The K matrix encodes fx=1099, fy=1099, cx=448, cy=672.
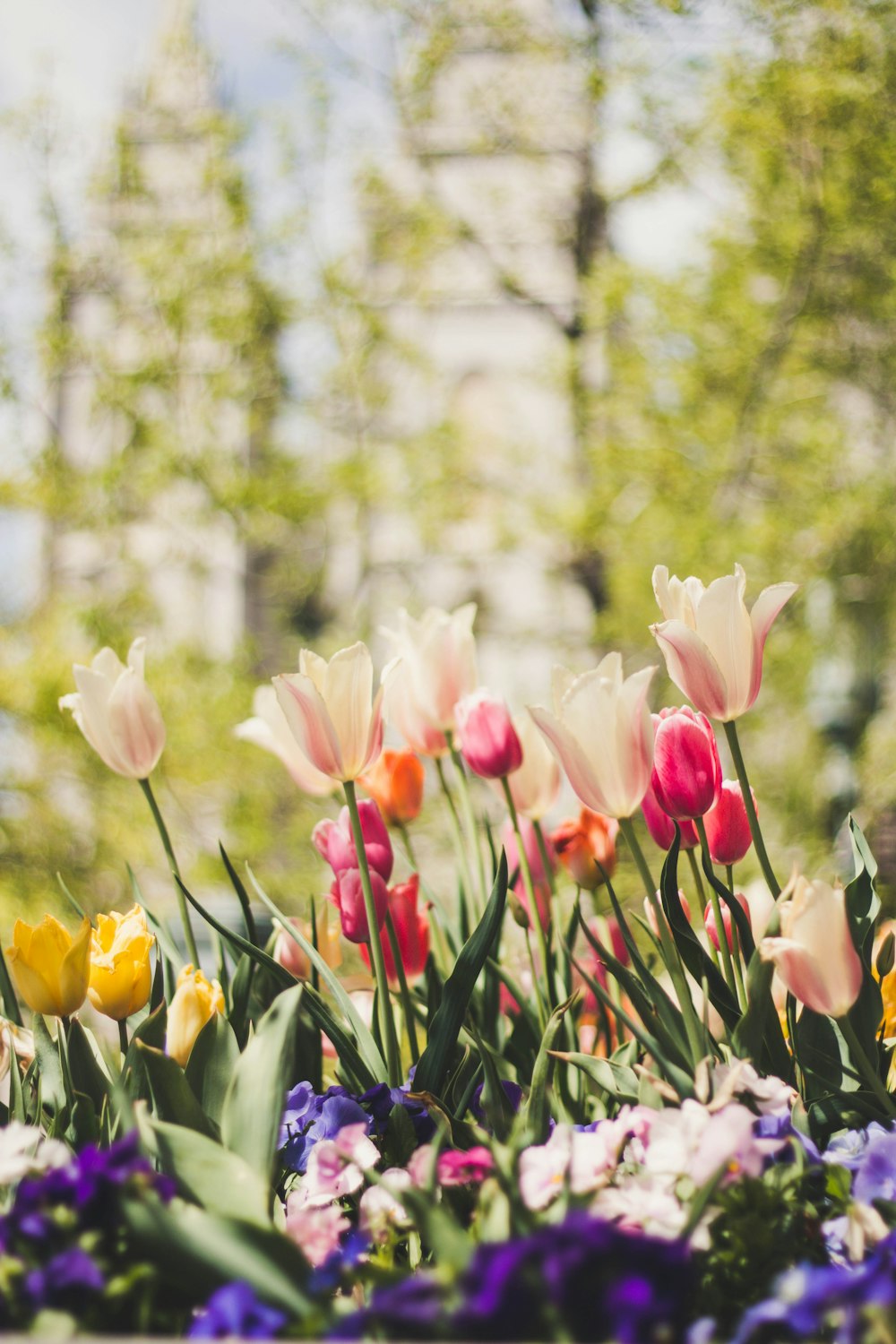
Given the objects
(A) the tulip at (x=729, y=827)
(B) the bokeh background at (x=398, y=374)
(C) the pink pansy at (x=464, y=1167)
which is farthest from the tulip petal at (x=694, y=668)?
(B) the bokeh background at (x=398, y=374)

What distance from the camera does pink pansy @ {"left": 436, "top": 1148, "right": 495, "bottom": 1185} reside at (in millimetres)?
601

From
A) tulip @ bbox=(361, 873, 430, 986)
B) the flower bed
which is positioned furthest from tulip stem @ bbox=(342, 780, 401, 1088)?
tulip @ bbox=(361, 873, 430, 986)

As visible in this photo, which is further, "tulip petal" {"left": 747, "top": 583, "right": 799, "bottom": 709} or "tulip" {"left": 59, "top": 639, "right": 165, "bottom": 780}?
"tulip" {"left": 59, "top": 639, "right": 165, "bottom": 780}

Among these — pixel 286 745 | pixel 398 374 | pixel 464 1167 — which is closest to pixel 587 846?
pixel 286 745

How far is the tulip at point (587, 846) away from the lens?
3.16 ft

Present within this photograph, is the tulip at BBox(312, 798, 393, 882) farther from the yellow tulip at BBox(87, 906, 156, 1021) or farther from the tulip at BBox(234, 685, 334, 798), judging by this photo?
the yellow tulip at BBox(87, 906, 156, 1021)

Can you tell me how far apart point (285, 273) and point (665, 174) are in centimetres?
221

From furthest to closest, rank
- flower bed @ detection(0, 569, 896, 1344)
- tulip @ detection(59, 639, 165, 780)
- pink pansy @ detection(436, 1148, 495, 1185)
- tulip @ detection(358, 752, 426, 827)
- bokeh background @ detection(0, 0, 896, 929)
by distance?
bokeh background @ detection(0, 0, 896, 929) < tulip @ detection(358, 752, 426, 827) < tulip @ detection(59, 639, 165, 780) < pink pansy @ detection(436, 1148, 495, 1185) < flower bed @ detection(0, 569, 896, 1344)

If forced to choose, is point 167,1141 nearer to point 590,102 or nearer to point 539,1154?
point 539,1154

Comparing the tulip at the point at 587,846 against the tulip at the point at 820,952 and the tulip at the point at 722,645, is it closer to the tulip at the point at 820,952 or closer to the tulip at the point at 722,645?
the tulip at the point at 722,645

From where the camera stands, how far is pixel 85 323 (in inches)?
251

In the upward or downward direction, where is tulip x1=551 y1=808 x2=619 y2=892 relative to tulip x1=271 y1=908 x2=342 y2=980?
upward

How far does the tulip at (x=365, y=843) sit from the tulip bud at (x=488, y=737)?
0.09 meters

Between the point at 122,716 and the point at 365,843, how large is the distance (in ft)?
0.76
